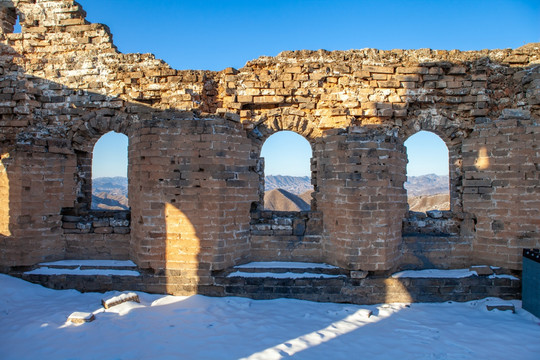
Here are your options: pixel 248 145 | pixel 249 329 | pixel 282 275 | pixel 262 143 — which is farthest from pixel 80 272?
pixel 262 143

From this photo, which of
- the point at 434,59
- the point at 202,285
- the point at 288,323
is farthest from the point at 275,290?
the point at 434,59

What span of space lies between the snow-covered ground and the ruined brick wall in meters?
0.78

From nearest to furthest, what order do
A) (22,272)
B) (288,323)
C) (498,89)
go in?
(288,323) < (22,272) < (498,89)

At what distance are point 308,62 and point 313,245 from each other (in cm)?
382

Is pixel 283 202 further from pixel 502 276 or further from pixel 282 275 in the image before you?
pixel 502 276

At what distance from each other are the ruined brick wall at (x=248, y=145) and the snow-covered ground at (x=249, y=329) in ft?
2.56

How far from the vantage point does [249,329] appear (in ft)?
16.3

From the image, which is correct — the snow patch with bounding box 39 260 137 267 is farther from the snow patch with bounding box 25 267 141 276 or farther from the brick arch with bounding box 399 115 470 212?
the brick arch with bounding box 399 115 470 212

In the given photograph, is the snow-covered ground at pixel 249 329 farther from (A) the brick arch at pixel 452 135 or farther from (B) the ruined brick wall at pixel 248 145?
(A) the brick arch at pixel 452 135

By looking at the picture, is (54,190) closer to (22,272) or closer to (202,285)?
(22,272)

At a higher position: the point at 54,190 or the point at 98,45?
the point at 98,45

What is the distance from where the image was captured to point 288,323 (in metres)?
5.19

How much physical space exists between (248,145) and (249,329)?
3217mm

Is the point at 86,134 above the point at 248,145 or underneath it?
above
